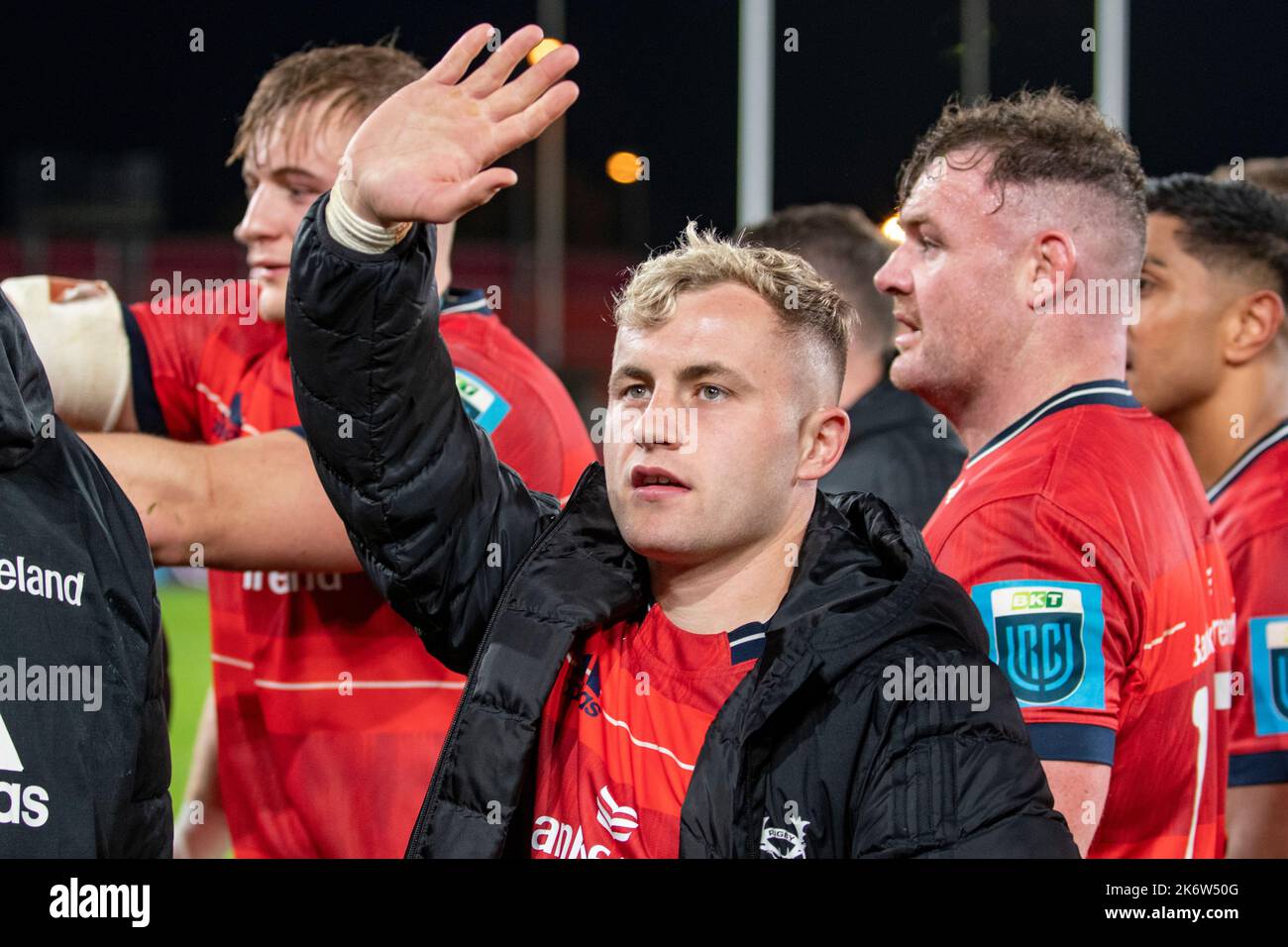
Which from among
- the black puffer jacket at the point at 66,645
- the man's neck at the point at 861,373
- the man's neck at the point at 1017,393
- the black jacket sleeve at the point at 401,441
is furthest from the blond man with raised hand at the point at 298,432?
the man's neck at the point at 861,373

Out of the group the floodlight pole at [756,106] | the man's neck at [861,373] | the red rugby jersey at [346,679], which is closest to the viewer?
the red rugby jersey at [346,679]

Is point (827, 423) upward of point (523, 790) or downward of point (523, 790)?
upward

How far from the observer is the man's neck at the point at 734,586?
1920mm

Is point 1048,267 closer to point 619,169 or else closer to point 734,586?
point 734,586

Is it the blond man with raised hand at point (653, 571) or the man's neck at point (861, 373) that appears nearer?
the blond man with raised hand at point (653, 571)

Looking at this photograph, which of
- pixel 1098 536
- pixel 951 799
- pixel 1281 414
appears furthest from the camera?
pixel 1281 414

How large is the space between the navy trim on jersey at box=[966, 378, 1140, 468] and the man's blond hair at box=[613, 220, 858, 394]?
476 mm

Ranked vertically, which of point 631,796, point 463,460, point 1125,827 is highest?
point 463,460

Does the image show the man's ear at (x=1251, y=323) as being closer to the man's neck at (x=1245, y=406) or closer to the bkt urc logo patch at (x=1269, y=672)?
the man's neck at (x=1245, y=406)

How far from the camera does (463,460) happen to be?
193cm

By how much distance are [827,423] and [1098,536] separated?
1.50 ft

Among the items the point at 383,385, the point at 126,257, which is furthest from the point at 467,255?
the point at 383,385

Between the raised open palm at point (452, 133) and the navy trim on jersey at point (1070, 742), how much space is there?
1.04 metres

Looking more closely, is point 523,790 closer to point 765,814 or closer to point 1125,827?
point 765,814
